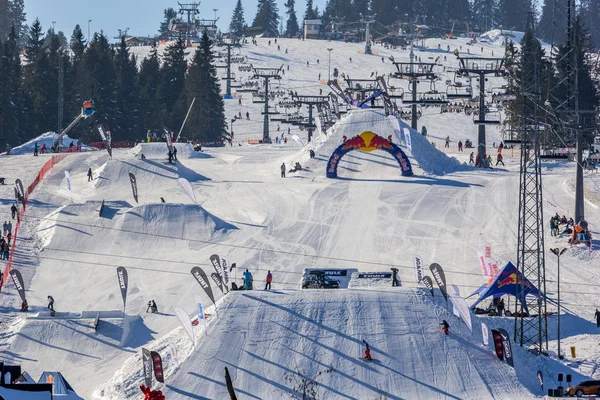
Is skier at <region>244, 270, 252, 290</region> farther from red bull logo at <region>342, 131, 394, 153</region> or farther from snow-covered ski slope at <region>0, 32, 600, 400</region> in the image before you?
red bull logo at <region>342, 131, 394, 153</region>

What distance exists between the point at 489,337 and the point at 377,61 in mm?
96280

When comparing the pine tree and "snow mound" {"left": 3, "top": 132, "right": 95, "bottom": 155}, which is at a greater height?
the pine tree

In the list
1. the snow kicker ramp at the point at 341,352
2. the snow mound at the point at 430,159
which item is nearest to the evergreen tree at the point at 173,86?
the snow mound at the point at 430,159

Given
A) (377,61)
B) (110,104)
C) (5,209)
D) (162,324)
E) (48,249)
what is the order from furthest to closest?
(377,61), (110,104), (5,209), (48,249), (162,324)

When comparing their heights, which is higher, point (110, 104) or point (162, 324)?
point (110, 104)

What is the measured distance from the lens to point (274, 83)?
12081 centimetres

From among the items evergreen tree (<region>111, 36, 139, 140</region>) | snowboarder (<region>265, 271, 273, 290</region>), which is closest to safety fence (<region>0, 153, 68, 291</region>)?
snowboarder (<region>265, 271, 273, 290</region>)

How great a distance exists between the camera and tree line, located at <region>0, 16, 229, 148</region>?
4146 inches

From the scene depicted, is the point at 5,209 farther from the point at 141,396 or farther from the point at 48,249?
the point at 141,396

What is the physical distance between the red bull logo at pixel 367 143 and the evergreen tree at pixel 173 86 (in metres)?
38.9

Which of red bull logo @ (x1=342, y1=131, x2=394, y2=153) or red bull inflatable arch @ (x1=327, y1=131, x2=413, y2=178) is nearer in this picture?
red bull inflatable arch @ (x1=327, y1=131, x2=413, y2=178)

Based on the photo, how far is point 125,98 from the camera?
110438 mm

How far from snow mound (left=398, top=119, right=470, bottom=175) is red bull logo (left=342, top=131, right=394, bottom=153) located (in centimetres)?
231

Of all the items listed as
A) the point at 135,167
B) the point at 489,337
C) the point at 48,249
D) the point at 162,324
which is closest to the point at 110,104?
the point at 135,167
